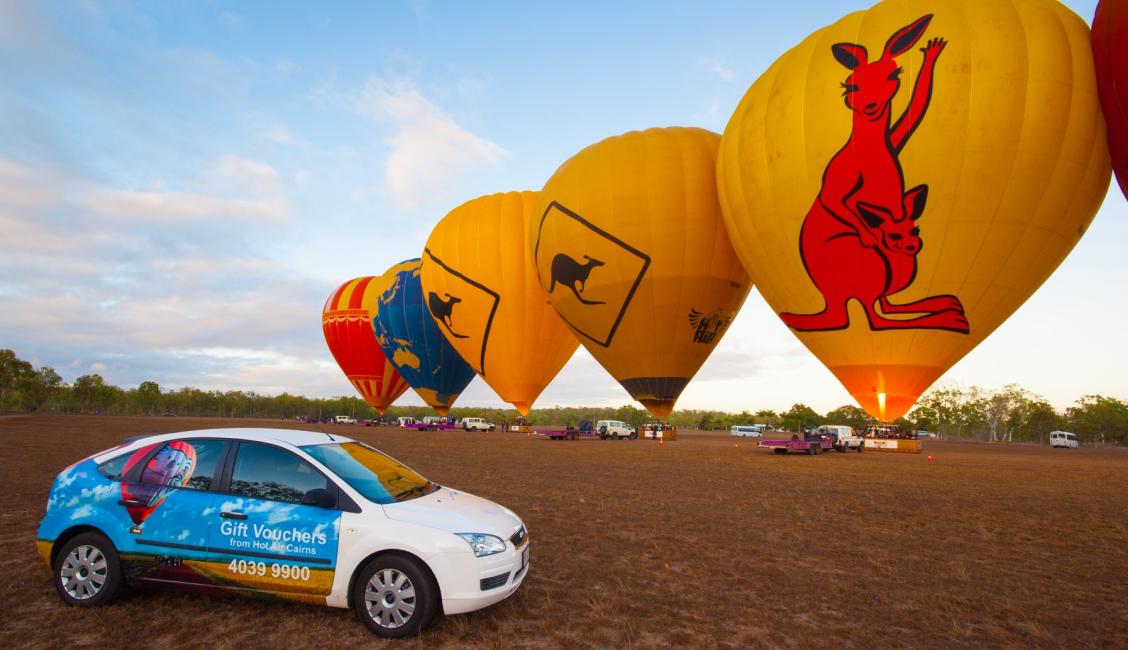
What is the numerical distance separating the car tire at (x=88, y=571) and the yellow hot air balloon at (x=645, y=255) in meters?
24.4

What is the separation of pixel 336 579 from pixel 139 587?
2115mm

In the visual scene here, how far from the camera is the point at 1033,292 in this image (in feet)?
68.0

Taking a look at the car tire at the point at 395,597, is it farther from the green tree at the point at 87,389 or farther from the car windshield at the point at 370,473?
the green tree at the point at 87,389

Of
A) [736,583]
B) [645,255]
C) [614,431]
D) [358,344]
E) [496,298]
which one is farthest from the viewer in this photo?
[358,344]

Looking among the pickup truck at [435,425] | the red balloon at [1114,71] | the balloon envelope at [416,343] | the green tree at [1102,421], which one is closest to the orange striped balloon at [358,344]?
the balloon envelope at [416,343]

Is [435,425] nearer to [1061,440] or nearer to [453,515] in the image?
[453,515]

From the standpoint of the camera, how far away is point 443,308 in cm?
4000

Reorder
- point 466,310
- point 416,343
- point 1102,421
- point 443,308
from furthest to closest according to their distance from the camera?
point 1102,421 < point 416,343 < point 443,308 < point 466,310

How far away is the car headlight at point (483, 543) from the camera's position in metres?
5.16

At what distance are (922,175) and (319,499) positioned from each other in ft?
66.4

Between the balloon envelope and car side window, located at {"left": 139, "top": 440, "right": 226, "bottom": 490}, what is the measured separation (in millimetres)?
43571

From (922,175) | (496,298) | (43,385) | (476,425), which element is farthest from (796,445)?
(43,385)

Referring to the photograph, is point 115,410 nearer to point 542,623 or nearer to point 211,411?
point 211,411

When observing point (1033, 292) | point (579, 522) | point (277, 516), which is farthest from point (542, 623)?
point (1033, 292)
